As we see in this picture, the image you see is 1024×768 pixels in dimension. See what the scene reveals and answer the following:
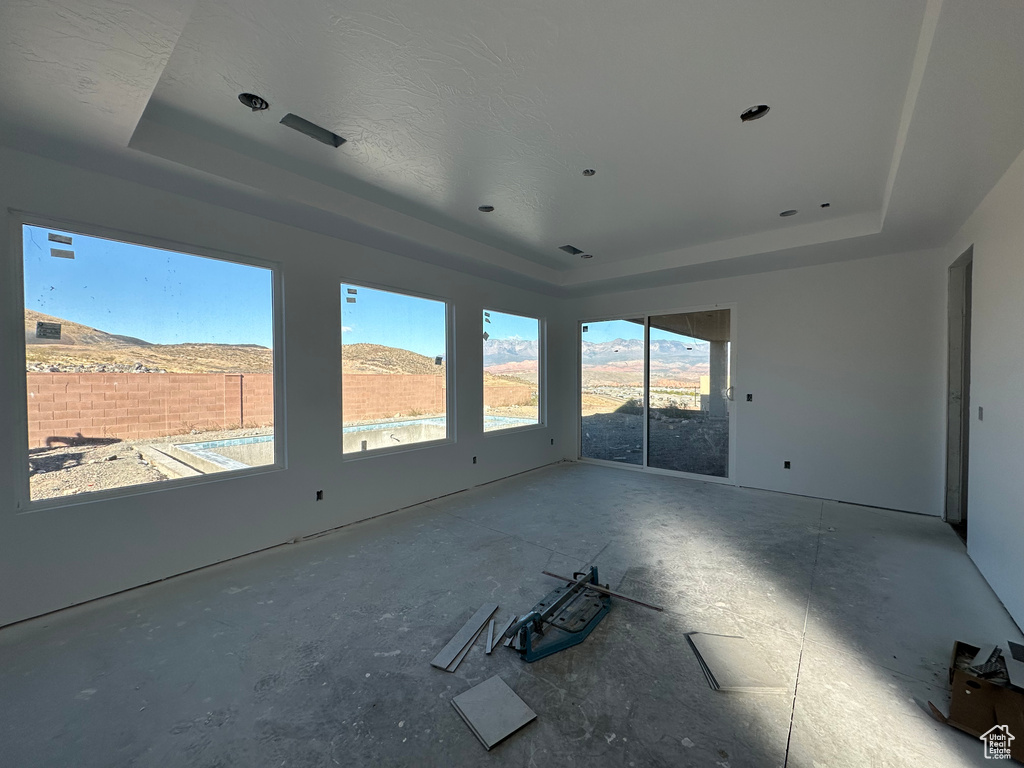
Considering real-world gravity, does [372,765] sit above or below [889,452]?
below

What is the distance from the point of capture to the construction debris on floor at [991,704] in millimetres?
1501

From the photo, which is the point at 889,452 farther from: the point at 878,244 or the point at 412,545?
the point at 412,545

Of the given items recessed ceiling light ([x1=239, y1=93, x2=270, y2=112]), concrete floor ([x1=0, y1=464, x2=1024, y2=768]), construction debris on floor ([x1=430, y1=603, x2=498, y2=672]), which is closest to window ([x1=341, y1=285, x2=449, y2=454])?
concrete floor ([x1=0, y1=464, x2=1024, y2=768])

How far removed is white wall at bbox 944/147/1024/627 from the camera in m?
2.26

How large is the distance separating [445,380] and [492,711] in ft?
11.8

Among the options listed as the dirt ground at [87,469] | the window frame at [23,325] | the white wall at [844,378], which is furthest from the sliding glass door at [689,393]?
the dirt ground at [87,469]

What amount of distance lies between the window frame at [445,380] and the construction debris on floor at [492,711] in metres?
2.59

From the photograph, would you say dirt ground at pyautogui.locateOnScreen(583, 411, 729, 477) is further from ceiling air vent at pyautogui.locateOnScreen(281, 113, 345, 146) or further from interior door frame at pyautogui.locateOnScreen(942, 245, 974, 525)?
ceiling air vent at pyautogui.locateOnScreen(281, 113, 345, 146)

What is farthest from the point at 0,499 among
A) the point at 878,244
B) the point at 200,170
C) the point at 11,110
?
the point at 878,244

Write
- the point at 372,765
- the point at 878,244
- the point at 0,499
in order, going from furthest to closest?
the point at 878,244 → the point at 0,499 → the point at 372,765

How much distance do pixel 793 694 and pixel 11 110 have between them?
451 centimetres

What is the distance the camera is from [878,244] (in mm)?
3920

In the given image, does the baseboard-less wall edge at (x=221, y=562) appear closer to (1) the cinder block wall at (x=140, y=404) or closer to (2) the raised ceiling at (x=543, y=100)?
(1) the cinder block wall at (x=140, y=404)

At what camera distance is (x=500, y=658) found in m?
2.03
